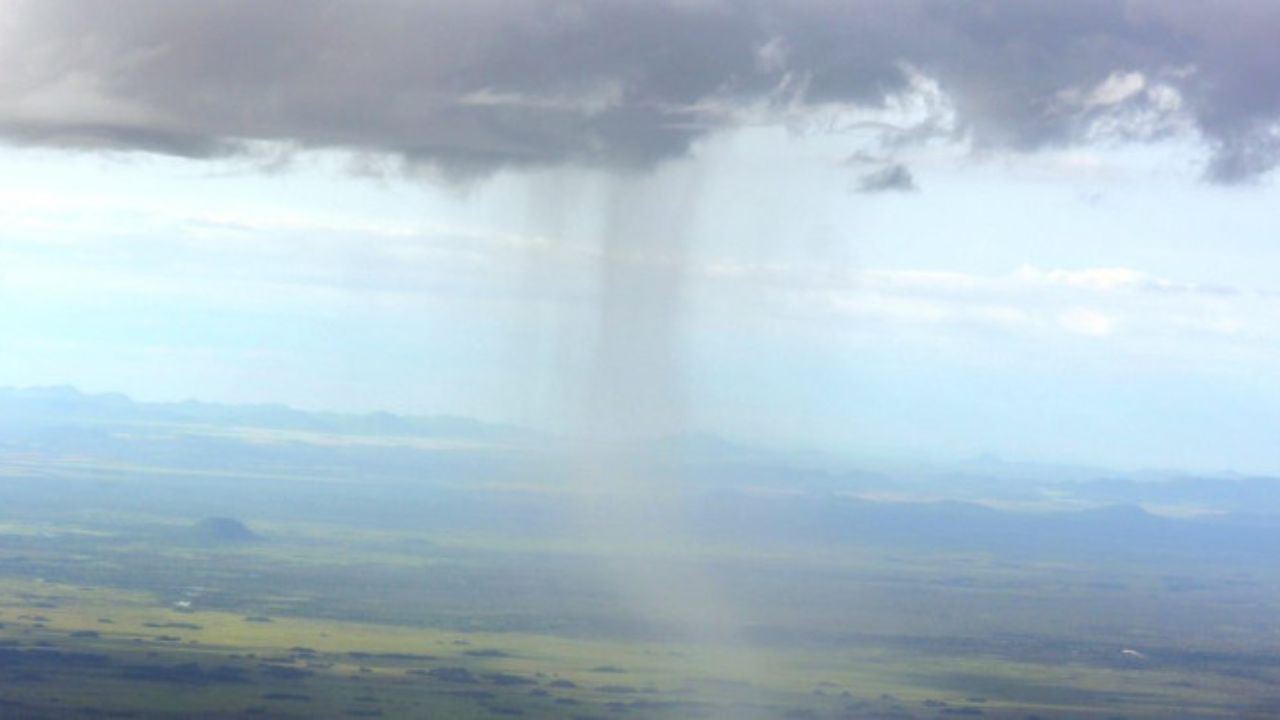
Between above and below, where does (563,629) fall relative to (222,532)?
below

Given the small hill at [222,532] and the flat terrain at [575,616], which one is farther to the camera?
the small hill at [222,532]

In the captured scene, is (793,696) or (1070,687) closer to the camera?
(793,696)

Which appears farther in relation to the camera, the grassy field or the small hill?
the small hill

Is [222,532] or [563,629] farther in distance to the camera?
[222,532]

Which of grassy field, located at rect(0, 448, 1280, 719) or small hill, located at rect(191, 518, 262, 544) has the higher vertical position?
small hill, located at rect(191, 518, 262, 544)

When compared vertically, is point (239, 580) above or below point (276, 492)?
below

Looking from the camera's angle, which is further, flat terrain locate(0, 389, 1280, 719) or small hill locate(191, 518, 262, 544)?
small hill locate(191, 518, 262, 544)

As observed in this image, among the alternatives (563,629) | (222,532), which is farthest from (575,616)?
(222,532)

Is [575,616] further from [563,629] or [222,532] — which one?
[222,532]

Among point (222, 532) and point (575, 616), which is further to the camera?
point (222, 532)

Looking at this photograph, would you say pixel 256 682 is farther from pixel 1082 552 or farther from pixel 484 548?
pixel 1082 552

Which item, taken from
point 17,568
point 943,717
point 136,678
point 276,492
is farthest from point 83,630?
point 276,492
